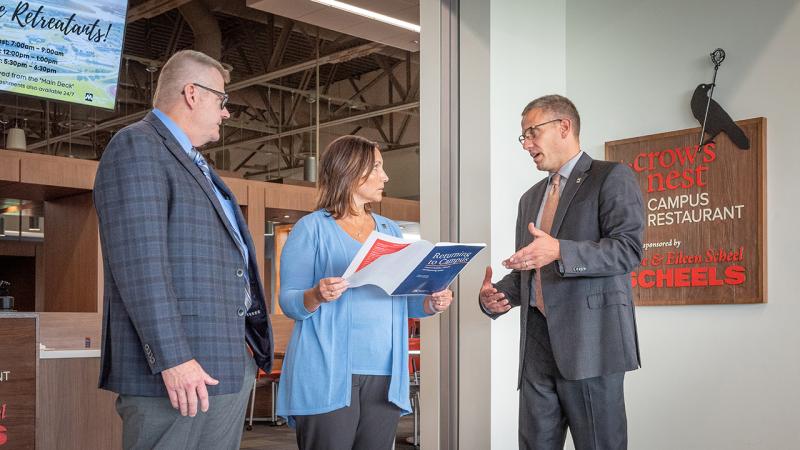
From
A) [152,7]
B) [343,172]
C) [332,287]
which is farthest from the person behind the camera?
[152,7]

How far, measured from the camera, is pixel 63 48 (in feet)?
18.9

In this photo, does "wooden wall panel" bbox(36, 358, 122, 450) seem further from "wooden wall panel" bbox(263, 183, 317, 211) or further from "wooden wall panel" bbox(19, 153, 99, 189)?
"wooden wall panel" bbox(263, 183, 317, 211)

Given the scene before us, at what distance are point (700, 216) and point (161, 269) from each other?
2.74 metres

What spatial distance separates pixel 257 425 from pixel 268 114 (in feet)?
28.6

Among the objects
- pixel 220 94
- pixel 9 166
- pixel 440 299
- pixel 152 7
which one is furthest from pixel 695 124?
pixel 152 7

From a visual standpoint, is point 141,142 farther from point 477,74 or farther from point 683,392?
point 683,392

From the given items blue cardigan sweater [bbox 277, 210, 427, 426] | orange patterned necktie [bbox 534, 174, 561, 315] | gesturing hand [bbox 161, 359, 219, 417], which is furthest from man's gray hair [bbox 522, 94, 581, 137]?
gesturing hand [bbox 161, 359, 219, 417]

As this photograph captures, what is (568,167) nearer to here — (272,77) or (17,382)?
(17,382)

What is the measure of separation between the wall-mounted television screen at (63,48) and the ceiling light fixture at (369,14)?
165cm

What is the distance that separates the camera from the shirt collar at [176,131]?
2.18m

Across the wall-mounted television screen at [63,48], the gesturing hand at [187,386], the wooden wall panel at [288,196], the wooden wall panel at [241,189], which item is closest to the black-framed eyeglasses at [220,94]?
the gesturing hand at [187,386]

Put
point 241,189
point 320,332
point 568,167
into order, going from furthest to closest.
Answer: point 241,189 → point 568,167 → point 320,332

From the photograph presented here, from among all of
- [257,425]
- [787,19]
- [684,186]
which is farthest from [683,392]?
[257,425]

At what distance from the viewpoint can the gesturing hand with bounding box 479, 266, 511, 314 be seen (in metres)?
3.06
